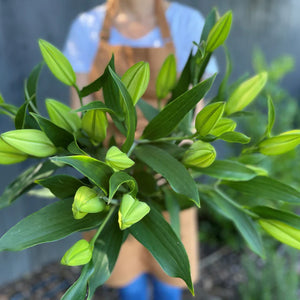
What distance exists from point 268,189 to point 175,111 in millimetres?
147

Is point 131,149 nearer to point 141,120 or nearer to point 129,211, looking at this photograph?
point 129,211

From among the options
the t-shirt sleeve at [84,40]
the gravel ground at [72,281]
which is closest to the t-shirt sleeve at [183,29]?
the t-shirt sleeve at [84,40]

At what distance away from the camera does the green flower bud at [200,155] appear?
34 cm

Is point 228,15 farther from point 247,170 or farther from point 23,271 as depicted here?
point 23,271

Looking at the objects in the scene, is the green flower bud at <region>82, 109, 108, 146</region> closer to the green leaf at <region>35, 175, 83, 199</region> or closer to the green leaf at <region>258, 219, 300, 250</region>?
the green leaf at <region>35, 175, 83, 199</region>

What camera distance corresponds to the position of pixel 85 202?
29 centimetres

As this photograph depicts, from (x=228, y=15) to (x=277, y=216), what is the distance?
0.72ft

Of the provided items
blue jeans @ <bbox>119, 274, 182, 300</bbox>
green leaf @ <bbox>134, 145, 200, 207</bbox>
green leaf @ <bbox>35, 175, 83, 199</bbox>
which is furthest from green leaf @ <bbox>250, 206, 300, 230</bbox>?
blue jeans @ <bbox>119, 274, 182, 300</bbox>

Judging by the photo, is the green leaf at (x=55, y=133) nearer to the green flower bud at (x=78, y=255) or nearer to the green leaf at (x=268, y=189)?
the green flower bud at (x=78, y=255)

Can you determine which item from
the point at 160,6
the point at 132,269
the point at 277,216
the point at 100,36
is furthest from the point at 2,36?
the point at 277,216

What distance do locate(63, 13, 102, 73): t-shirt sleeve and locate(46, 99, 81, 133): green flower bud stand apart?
19.3 inches

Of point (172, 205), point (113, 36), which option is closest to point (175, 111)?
point (172, 205)

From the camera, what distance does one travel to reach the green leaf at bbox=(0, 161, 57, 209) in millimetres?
393

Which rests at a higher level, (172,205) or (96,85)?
(96,85)
